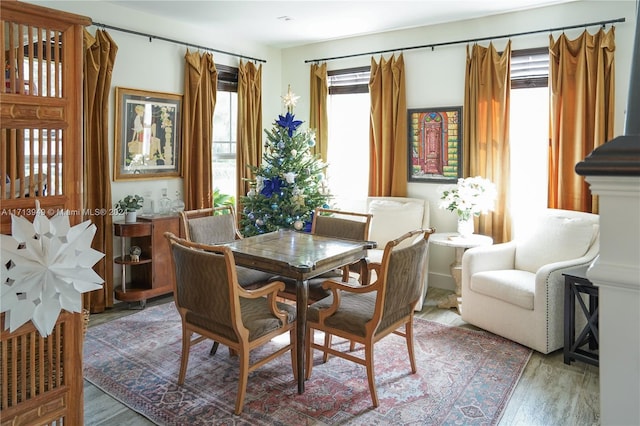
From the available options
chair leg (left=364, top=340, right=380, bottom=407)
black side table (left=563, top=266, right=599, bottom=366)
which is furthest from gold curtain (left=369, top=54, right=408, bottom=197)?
chair leg (left=364, top=340, right=380, bottom=407)

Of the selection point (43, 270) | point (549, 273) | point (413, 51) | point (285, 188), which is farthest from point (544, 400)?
point (413, 51)

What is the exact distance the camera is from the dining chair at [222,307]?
2498mm

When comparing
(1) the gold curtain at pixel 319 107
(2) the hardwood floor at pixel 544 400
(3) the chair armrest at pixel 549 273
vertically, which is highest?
(1) the gold curtain at pixel 319 107

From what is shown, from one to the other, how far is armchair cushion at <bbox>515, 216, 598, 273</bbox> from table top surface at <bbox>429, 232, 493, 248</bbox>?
1.04ft

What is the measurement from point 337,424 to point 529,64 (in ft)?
12.2

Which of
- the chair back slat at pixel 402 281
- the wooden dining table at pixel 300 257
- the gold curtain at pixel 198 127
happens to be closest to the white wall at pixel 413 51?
the gold curtain at pixel 198 127

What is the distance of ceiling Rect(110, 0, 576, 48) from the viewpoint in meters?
4.30

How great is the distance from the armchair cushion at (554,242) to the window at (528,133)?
428mm

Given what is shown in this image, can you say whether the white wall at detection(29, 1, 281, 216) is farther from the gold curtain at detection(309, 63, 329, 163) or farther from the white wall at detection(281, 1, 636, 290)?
the white wall at detection(281, 1, 636, 290)

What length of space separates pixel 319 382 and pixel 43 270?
81.5 inches

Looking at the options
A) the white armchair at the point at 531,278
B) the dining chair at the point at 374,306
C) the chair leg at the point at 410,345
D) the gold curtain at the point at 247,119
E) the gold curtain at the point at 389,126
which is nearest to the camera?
the dining chair at the point at 374,306

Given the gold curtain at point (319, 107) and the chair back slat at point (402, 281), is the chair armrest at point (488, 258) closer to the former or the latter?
the chair back slat at point (402, 281)

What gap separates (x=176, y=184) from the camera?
5.01 m

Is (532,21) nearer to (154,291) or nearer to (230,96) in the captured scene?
(230,96)
